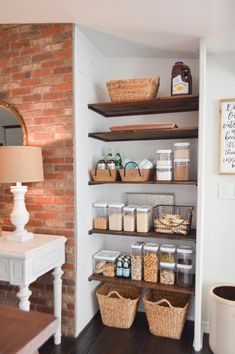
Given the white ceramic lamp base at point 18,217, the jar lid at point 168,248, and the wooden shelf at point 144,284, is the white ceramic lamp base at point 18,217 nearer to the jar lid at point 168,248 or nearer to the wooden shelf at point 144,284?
the wooden shelf at point 144,284

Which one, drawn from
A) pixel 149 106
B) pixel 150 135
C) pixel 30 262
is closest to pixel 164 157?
pixel 150 135

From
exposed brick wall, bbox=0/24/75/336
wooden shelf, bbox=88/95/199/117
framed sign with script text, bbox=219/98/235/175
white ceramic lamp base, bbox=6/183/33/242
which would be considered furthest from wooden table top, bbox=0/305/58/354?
framed sign with script text, bbox=219/98/235/175

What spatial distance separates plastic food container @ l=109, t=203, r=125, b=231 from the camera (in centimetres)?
232

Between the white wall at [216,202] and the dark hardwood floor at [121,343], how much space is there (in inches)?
13.4

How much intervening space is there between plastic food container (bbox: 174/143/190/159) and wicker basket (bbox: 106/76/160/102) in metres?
0.45

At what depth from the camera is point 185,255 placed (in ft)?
7.19

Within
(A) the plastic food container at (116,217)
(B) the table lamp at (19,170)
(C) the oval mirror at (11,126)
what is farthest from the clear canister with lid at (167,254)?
(C) the oval mirror at (11,126)

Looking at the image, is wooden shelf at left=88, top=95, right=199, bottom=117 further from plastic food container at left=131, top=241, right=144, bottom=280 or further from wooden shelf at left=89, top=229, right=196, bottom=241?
plastic food container at left=131, top=241, right=144, bottom=280

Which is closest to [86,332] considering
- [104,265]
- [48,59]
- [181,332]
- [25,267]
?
[104,265]

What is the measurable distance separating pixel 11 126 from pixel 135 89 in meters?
1.08

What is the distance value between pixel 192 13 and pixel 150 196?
1.44m

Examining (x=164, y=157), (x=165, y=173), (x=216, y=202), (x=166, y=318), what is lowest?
(x=166, y=318)

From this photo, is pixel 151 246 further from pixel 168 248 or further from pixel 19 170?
pixel 19 170

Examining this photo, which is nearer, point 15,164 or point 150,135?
point 15,164
